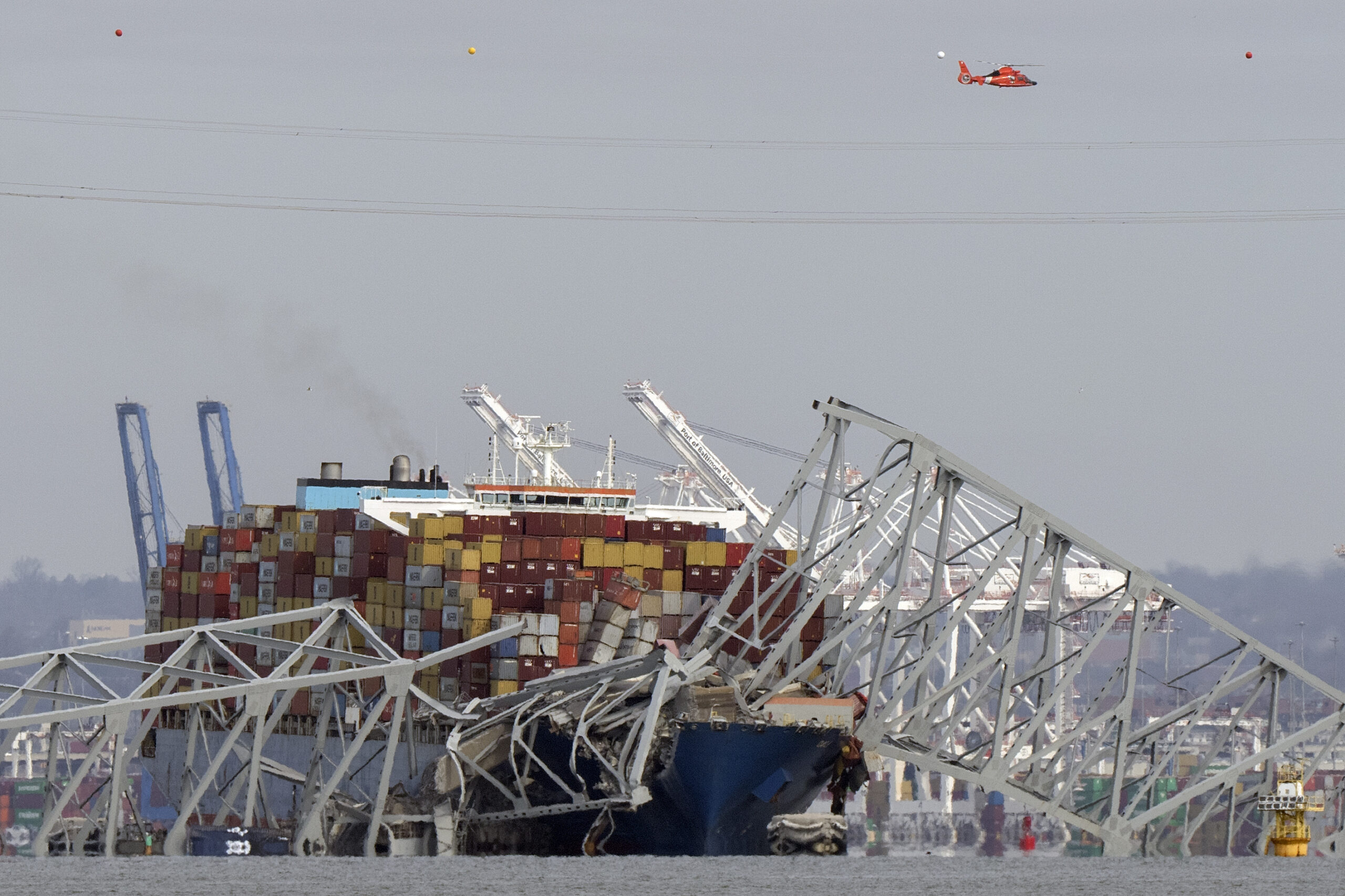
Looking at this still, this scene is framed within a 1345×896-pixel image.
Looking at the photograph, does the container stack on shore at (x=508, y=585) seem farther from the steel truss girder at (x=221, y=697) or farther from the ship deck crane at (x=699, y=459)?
the ship deck crane at (x=699, y=459)

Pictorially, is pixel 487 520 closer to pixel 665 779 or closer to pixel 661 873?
pixel 665 779

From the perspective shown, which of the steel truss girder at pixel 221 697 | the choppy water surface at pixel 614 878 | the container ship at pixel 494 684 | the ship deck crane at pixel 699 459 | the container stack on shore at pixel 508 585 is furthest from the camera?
the ship deck crane at pixel 699 459

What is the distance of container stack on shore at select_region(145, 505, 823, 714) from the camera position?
68.9 metres

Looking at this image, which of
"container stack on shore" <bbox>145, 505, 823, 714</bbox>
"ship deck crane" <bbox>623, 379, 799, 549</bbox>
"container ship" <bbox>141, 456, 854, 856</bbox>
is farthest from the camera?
"ship deck crane" <bbox>623, 379, 799, 549</bbox>

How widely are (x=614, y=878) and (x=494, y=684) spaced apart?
2241 cm

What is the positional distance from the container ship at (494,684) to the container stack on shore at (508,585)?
0.09 metres

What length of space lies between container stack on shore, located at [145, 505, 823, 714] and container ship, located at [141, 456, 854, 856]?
9 centimetres

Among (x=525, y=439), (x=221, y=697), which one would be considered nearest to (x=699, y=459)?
(x=525, y=439)

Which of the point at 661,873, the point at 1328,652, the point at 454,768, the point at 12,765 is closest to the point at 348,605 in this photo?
the point at 454,768

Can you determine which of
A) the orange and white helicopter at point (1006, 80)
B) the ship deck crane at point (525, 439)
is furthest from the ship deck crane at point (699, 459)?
the orange and white helicopter at point (1006, 80)

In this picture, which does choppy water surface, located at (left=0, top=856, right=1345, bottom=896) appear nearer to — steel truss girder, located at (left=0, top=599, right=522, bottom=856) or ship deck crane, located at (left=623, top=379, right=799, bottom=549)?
steel truss girder, located at (left=0, top=599, right=522, bottom=856)

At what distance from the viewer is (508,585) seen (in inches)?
A: 2837

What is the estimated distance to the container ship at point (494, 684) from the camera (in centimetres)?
5516

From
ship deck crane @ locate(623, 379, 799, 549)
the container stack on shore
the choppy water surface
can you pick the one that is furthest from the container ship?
ship deck crane @ locate(623, 379, 799, 549)
